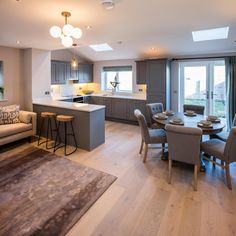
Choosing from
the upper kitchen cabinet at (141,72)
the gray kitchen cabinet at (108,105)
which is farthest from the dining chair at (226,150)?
the gray kitchen cabinet at (108,105)

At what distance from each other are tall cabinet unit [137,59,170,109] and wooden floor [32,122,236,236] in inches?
107

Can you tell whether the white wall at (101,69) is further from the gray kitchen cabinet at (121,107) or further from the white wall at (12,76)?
the white wall at (12,76)

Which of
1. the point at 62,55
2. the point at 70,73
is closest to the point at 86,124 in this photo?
the point at 70,73

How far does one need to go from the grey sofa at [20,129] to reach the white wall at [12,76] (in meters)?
0.75

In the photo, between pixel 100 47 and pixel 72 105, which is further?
pixel 100 47

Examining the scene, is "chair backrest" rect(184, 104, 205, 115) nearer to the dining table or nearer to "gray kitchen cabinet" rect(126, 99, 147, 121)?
the dining table

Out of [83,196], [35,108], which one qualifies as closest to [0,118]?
[35,108]

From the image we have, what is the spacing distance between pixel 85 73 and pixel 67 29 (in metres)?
5.02

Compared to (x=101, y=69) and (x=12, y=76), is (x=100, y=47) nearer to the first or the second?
(x=101, y=69)

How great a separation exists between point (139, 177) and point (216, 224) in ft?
3.98

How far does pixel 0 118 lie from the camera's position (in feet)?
13.9

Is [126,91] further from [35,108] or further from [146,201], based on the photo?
[146,201]

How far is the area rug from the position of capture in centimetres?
200

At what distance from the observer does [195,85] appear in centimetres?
575
